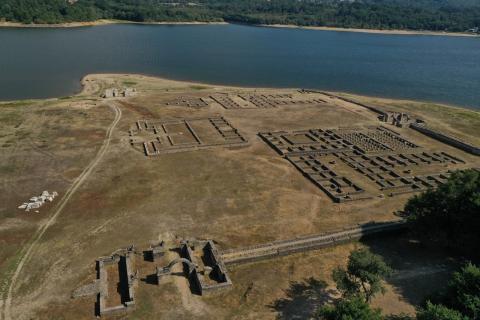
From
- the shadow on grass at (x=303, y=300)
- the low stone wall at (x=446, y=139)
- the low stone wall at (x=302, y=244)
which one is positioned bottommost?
the shadow on grass at (x=303, y=300)

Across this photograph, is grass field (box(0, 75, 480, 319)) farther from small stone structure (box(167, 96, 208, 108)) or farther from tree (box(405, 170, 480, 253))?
small stone structure (box(167, 96, 208, 108))

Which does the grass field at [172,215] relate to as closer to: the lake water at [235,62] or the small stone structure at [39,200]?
the small stone structure at [39,200]

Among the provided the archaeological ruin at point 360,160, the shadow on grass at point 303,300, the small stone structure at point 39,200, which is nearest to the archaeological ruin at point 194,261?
the shadow on grass at point 303,300

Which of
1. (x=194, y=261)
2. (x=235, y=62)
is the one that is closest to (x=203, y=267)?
(x=194, y=261)

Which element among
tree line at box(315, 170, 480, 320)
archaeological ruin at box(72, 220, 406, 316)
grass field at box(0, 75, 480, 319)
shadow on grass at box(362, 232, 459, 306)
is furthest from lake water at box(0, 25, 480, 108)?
shadow on grass at box(362, 232, 459, 306)

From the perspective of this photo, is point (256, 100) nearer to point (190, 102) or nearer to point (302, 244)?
point (190, 102)

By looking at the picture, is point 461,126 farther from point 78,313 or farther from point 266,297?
point 78,313
